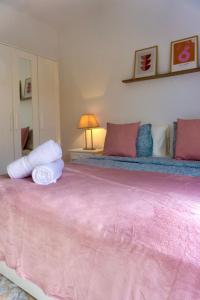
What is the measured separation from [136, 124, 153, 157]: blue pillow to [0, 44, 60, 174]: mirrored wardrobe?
1796 mm

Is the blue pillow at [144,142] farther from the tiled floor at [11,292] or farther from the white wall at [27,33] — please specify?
the white wall at [27,33]

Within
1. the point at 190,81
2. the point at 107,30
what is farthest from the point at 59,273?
the point at 107,30

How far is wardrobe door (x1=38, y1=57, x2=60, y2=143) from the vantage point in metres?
→ 3.93

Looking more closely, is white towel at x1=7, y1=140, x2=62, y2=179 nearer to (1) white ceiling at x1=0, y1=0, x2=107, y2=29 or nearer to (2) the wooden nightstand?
(2) the wooden nightstand

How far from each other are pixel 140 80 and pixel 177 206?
2429mm

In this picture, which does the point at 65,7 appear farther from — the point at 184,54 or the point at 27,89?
the point at 184,54

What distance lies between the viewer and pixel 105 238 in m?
0.84

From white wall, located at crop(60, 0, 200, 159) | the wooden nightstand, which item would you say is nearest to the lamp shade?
white wall, located at crop(60, 0, 200, 159)

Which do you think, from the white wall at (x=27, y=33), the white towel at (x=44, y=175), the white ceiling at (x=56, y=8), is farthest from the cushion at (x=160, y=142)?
the white wall at (x=27, y=33)

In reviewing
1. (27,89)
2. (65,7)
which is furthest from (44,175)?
(65,7)

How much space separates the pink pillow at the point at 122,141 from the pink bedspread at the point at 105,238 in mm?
1178

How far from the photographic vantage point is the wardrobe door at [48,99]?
393 centimetres

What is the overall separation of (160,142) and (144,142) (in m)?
0.19

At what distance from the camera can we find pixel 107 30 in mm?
3475
